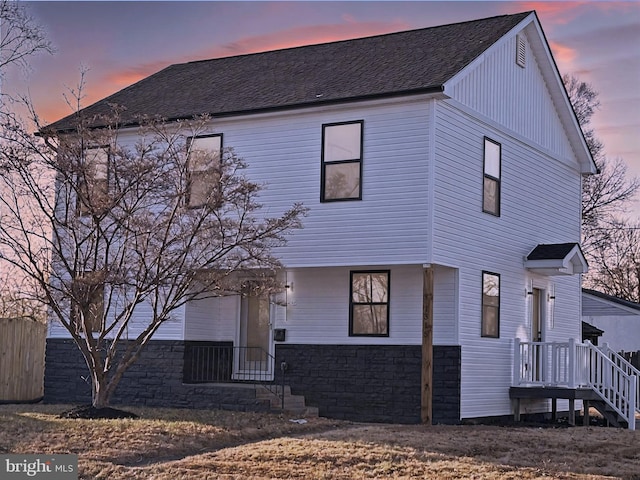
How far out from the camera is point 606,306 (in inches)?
1213

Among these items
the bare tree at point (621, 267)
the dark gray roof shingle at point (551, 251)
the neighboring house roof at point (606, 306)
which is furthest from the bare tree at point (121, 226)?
the bare tree at point (621, 267)

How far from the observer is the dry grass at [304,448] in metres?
12.7

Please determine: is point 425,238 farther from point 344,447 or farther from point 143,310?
point 143,310

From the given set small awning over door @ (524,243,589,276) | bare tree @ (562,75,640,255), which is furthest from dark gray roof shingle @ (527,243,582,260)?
bare tree @ (562,75,640,255)

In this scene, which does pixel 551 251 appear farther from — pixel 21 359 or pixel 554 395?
pixel 21 359

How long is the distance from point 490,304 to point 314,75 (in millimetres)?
5933


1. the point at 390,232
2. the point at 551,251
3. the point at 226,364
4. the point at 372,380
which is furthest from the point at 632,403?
the point at 226,364

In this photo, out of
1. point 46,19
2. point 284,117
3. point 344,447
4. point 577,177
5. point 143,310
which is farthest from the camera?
point 577,177

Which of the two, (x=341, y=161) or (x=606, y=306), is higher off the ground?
(x=341, y=161)

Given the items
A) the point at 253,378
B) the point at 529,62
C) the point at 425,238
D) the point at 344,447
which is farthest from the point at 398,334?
the point at 529,62

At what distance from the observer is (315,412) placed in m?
19.2

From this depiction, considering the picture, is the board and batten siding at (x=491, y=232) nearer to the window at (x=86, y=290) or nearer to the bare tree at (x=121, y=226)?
the bare tree at (x=121, y=226)

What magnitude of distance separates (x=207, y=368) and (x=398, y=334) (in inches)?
169

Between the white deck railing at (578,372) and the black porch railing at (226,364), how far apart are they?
512 centimetres
